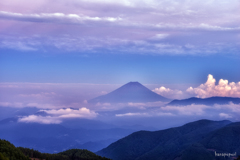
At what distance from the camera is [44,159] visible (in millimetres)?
125625

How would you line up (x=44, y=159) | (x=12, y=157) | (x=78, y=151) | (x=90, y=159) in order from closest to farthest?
(x=12, y=157) → (x=44, y=159) → (x=90, y=159) → (x=78, y=151)

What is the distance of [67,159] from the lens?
145m

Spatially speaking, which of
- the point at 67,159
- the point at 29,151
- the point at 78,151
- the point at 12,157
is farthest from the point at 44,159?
the point at 78,151

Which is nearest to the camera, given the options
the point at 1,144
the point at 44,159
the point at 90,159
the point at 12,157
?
the point at 12,157

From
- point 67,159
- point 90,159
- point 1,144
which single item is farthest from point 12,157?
point 90,159

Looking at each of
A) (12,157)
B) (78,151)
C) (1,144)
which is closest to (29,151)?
(1,144)

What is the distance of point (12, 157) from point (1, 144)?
17197 mm

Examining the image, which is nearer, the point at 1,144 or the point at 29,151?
the point at 1,144

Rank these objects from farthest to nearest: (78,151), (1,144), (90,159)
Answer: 1. (78,151)
2. (90,159)
3. (1,144)

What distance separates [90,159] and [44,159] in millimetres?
40046

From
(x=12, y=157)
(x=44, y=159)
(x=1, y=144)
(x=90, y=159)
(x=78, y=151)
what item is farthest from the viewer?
(x=78, y=151)

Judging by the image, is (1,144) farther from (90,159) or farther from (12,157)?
(90,159)

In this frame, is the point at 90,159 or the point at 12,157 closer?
the point at 12,157

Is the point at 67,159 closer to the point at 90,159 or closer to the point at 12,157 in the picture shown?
the point at 90,159
